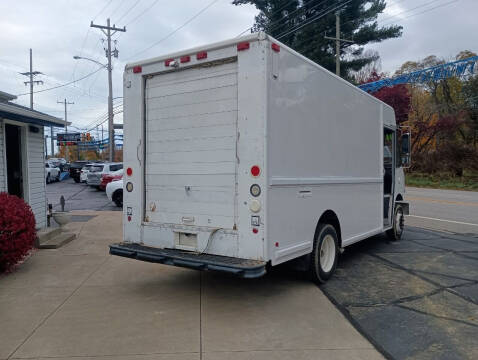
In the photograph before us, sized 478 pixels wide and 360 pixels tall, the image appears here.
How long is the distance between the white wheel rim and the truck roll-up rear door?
1754 millimetres

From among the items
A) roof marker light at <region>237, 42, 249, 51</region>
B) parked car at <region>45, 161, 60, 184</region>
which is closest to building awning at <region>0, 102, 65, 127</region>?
roof marker light at <region>237, 42, 249, 51</region>

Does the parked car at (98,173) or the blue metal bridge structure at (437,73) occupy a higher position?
the blue metal bridge structure at (437,73)

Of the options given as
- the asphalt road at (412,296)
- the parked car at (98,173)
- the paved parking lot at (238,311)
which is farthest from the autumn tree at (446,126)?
the paved parking lot at (238,311)

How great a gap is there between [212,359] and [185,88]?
10.8ft

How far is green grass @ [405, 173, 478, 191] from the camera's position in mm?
25820

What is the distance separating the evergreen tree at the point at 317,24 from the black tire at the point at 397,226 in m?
19.9

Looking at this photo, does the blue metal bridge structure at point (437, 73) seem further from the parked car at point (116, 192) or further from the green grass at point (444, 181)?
the parked car at point (116, 192)

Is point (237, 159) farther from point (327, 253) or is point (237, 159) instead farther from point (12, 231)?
point (12, 231)

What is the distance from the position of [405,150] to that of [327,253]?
13.7ft

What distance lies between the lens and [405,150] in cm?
899

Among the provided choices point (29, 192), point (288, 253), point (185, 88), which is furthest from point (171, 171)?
point (29, 192)

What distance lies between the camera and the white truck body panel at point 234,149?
4.62 metres

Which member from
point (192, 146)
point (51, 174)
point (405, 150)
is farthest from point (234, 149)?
point (51, 174)

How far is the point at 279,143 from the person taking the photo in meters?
4.71
